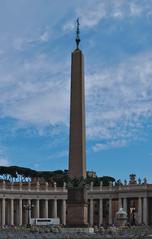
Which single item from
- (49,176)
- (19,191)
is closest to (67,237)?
(19,191)

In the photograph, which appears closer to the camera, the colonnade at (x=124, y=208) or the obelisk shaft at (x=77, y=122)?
the obelisk shaft at (x=77, y=122)

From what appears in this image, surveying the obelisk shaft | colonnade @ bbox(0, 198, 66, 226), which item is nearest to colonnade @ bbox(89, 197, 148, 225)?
colonnade @ bbox(0, 198, 66, 226)

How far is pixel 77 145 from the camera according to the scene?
4544 centimetres

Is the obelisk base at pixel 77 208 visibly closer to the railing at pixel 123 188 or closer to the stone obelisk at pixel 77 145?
the stone obelisk at pixel 77 145

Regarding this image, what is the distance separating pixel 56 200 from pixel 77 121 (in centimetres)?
5468

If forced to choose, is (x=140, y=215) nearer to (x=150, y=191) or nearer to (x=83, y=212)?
(x=150, y=191)

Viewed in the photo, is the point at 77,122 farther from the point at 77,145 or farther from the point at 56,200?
the point at 56,200

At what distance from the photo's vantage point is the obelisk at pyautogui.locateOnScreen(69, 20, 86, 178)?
4531cm

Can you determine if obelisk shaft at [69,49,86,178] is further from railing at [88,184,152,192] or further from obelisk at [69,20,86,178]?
railing at [88,184,152,192]

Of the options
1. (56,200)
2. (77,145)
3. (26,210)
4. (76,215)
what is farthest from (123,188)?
(77,145)

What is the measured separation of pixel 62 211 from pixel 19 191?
8.93 metres

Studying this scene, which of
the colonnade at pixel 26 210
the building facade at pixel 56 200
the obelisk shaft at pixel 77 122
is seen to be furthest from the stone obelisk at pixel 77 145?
the building facade at pixel 56 200

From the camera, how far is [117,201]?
347ft

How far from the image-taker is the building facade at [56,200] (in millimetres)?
95312
